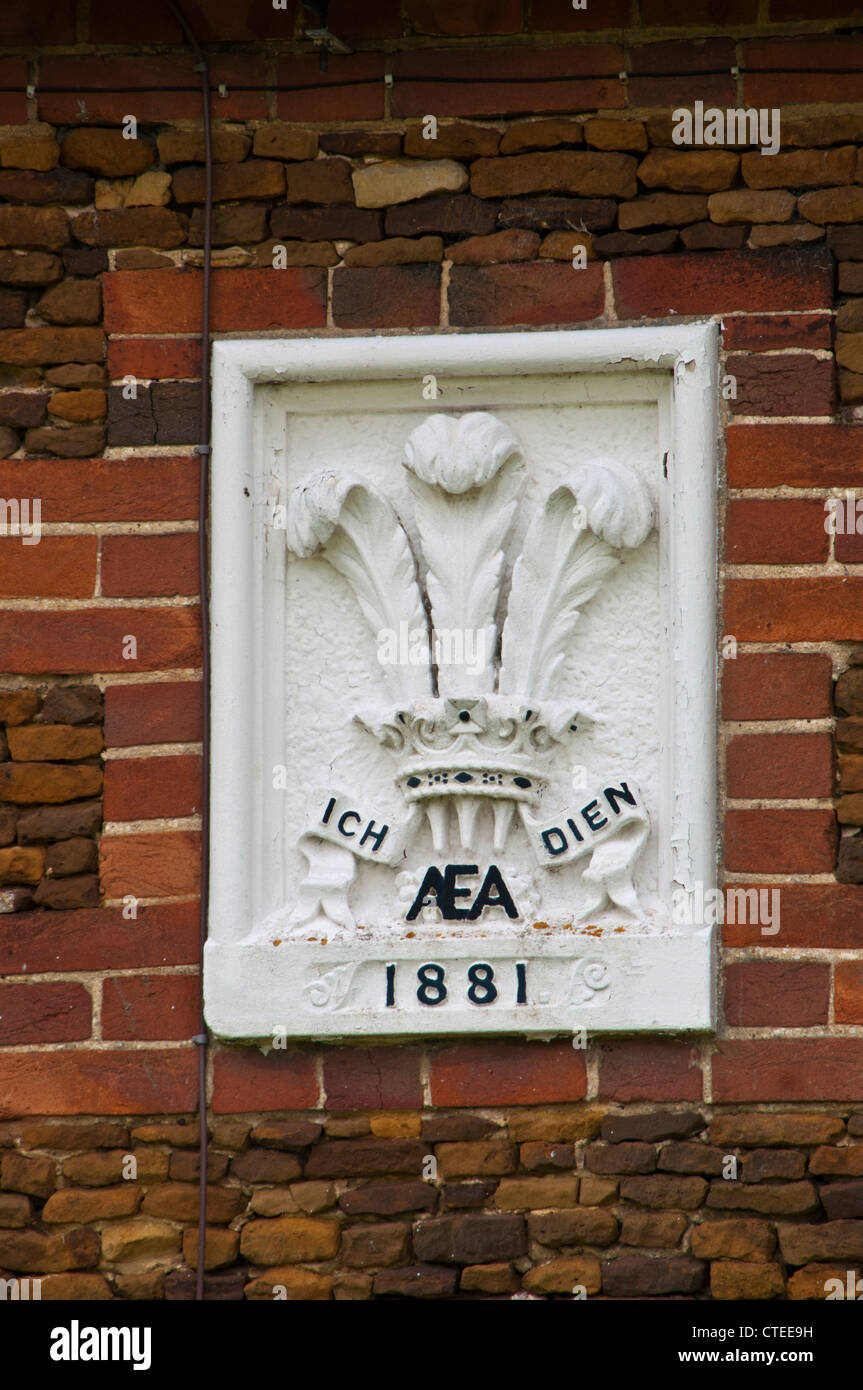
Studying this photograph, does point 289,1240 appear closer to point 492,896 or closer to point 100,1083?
point 100,1083

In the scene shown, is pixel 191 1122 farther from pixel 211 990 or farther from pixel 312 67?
pixel 312 67

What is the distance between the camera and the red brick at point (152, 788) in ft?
10.4

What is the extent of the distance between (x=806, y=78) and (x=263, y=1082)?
1.97 metres

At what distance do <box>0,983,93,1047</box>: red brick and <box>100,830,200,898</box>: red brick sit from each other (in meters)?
0.18

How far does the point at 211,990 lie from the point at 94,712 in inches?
20.6

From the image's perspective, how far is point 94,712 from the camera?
126 inches

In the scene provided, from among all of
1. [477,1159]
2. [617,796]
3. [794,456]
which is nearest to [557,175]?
[794,456]

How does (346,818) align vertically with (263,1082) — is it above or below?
above

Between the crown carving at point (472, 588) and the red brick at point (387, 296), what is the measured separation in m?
0.19

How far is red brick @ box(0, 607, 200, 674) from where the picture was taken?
10.5 feet

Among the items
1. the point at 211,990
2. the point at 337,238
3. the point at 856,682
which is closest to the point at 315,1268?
the point at 211,990

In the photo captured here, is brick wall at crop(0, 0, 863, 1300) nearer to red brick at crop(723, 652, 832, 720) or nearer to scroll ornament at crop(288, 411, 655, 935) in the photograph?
red brick at crop(723, 652, 832, 720)

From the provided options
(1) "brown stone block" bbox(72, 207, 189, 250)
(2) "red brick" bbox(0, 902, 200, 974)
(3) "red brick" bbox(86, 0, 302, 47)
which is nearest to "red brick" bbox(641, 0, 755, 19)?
(3) "red brick" bbox(86, 0, 302, 47)

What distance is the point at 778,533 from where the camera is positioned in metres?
3.14
